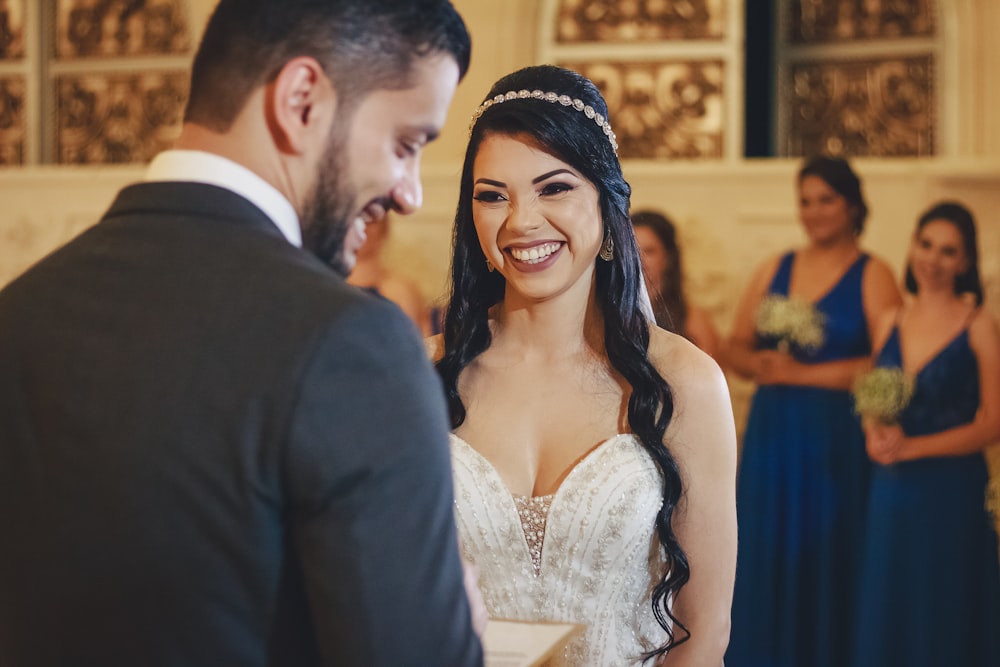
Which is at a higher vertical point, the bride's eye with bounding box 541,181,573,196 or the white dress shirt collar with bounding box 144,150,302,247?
the bride's eye with bounding box 541,181,573,196

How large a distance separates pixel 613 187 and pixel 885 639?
3054 millimetres

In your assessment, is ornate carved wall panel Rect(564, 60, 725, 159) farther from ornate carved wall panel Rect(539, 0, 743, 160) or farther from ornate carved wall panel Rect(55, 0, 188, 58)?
ornate carved wall panel Rect(55, 0, 188, 58)

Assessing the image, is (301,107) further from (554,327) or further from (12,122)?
(12,122)

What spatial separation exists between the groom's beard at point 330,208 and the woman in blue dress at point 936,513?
154 inches

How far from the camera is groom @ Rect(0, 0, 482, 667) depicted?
1190 mm

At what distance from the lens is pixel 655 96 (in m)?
7.27

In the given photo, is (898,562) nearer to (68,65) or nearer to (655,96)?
(655,96)

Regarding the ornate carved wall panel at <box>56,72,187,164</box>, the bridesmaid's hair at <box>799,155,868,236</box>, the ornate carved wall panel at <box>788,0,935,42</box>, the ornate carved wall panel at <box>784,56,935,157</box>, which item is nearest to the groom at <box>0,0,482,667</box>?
the bridesmaid's hair at <box>799,155,868,236</box>

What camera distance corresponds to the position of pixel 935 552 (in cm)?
475

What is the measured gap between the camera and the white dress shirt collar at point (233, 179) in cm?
131

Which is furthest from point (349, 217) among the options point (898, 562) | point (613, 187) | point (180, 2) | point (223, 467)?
point (180, 2)

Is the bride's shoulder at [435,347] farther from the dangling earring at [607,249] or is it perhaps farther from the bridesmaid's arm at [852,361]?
the bridesmaid's arm at [852,361]

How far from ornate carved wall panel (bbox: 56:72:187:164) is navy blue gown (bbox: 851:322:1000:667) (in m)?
5.50

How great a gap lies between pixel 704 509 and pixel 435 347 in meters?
0.77
